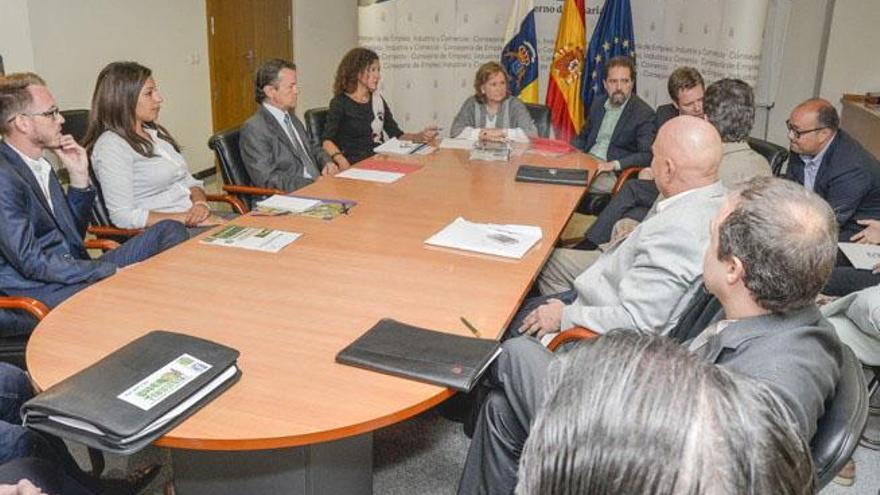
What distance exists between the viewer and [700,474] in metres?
0.64

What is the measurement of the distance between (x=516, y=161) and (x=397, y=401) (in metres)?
2.56

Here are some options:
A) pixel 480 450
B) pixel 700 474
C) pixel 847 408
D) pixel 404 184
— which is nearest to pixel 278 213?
pixel 404 184

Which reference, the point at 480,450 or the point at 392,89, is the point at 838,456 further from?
the point at 392,89

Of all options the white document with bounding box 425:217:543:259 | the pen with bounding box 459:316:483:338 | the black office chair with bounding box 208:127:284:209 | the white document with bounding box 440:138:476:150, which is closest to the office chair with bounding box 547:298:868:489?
the pen with bounding box 459:316:483:338

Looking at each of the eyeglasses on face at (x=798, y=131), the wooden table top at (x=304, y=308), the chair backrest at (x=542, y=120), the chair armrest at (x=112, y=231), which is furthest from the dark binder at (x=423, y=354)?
the chair backrest at (x=542, y=120)

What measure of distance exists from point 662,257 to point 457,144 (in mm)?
2435

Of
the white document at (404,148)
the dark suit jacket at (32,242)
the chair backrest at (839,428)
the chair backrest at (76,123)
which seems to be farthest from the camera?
the white document at (404,148)

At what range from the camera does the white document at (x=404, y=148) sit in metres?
4.02

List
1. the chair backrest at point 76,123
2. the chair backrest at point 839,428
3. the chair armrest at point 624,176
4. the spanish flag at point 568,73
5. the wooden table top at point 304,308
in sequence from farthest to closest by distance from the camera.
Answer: the spanish flag at point 568,73 → the chair armrest at point 624,176 → the chair backrest at point 76,123 → the wooden table top at point 304,308 → the chair backrest at point 839,428

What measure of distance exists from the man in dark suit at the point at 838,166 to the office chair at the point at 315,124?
2623mm

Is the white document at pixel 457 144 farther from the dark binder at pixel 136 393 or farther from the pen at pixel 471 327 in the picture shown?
the dark binder at pixel 136 393

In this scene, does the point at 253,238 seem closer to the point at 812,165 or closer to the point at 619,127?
the point at 812,165

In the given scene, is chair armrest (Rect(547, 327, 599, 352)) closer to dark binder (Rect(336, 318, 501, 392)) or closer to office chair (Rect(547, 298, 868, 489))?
dark binder (Rect(336, 318, 501, 392))

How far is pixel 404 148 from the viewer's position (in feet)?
13.5
